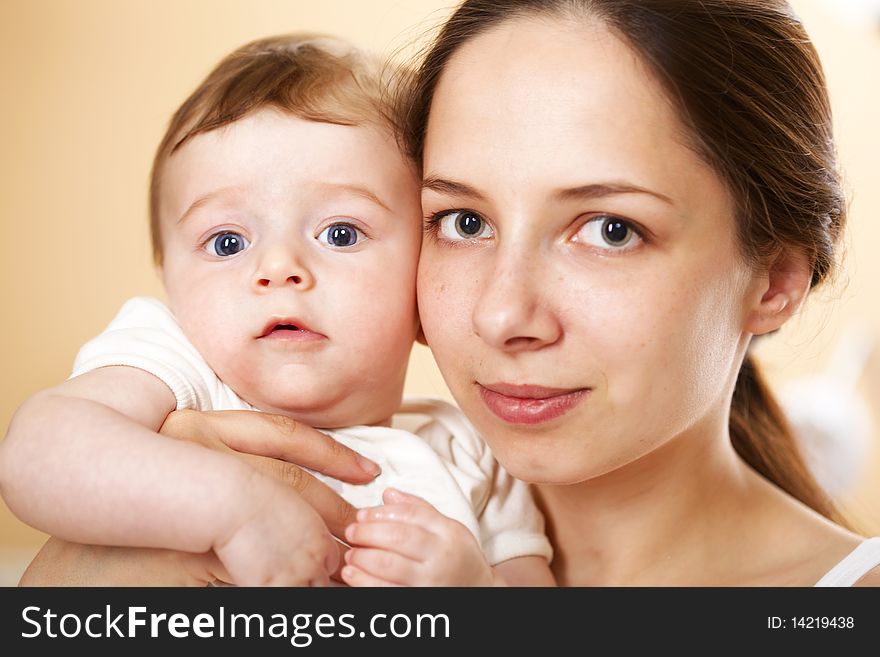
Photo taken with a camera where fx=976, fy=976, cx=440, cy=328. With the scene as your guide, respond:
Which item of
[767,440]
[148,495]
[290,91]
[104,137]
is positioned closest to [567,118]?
[290,91]

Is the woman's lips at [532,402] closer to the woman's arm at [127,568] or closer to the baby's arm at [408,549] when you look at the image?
the baby's arm at [408,549]

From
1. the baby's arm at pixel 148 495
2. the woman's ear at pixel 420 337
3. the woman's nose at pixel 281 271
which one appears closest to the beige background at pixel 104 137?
the woman's ear at pixel 420 337

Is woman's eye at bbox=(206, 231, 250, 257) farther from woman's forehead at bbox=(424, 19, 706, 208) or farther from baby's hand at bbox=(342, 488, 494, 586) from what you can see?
baby's hand at bbox=(342, 488, 494, 586)

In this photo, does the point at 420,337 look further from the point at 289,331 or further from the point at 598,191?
the point at 598,191

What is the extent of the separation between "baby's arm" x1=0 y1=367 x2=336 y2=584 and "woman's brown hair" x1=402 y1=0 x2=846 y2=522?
2.03 feet

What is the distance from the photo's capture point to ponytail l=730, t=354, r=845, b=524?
6.18 ft

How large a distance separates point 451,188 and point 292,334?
0.30 meters

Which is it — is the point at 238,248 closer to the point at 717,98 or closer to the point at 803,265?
the point at 717,98

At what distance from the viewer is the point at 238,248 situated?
144 cm

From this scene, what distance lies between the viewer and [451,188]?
1.35 m

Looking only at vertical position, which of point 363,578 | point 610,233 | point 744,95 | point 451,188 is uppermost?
point 744,95

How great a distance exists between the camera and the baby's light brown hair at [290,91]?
1.45 metres
